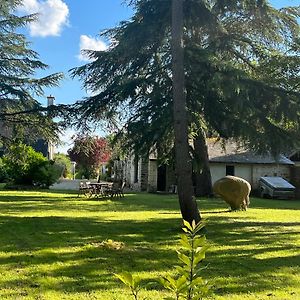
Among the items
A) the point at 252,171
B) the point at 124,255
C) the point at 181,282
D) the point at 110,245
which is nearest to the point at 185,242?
the point at 181,282

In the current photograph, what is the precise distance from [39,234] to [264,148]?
7.38 metres

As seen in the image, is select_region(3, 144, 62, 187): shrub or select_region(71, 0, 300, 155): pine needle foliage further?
select_region(3, 144, 62, 187): shrub

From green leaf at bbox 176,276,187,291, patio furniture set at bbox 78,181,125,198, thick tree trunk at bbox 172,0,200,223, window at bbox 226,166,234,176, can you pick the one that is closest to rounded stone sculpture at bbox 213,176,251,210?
thick tree trunk at bbox 172,0,200,223

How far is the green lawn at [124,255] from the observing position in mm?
5883

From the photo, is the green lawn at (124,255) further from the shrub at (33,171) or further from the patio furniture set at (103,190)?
the shrub at (33,171)

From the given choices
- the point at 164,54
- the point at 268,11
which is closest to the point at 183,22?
the point at 164,54

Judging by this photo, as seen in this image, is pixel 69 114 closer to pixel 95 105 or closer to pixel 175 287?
pixel 95 105

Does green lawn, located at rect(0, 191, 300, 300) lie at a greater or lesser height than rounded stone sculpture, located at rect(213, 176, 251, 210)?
lesser

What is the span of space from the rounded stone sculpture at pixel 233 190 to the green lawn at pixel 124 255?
3.41 m

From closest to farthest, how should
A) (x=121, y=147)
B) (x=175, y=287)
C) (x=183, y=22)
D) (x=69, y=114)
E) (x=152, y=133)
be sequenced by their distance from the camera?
(x=175, y=287)
(x=183, y=22)
(x=152, y=133)
(x=69, y=114)
(x=121, y=147)

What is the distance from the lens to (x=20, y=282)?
20.0ft

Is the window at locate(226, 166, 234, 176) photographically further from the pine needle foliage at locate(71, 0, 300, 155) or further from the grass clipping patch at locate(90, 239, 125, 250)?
the grass clipping patch at locate(90, 239, 125, 250)

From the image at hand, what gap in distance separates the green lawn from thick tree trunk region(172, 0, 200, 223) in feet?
2.66

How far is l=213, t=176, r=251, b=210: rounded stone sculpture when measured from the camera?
58.0 feet
